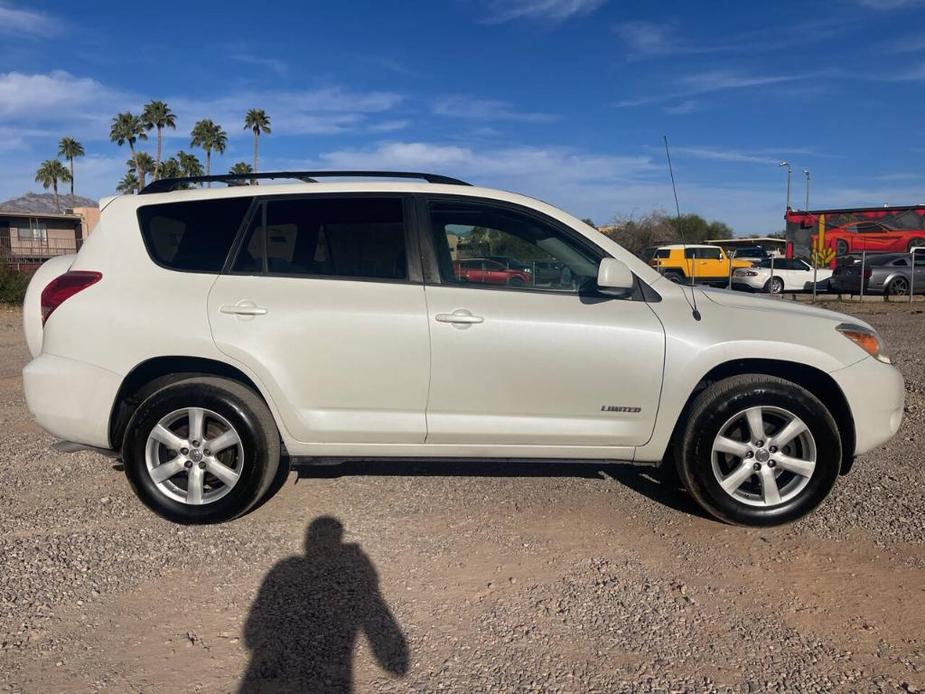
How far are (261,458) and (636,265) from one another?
7.58 ft

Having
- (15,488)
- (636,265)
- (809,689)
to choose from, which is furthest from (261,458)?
(809,689)

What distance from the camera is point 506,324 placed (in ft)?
12.9

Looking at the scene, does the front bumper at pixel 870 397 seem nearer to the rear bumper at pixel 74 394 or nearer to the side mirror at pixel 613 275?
the side mirror at pixel 613 275

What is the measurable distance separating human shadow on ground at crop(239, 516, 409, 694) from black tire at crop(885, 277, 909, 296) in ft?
69.9

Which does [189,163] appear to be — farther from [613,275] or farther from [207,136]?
[613,275]

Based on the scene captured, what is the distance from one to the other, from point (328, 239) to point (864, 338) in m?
3.02

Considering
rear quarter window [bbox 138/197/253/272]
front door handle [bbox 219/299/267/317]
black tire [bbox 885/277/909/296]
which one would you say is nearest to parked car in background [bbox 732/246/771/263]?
black tire [bbox 885/277/909/296]

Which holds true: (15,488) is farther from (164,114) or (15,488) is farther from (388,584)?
(164,114)

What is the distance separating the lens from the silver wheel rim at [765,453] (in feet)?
12.9

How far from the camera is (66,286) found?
13.3 ft

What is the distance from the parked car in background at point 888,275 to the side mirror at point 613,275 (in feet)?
64.0

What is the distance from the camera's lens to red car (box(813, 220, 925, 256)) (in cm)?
2688

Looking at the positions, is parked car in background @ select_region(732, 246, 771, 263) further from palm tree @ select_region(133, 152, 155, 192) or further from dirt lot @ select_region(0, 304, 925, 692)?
palm tree @ select_region(133, 152, 155, 192)

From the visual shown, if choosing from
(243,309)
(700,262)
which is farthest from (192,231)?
(700,262)
